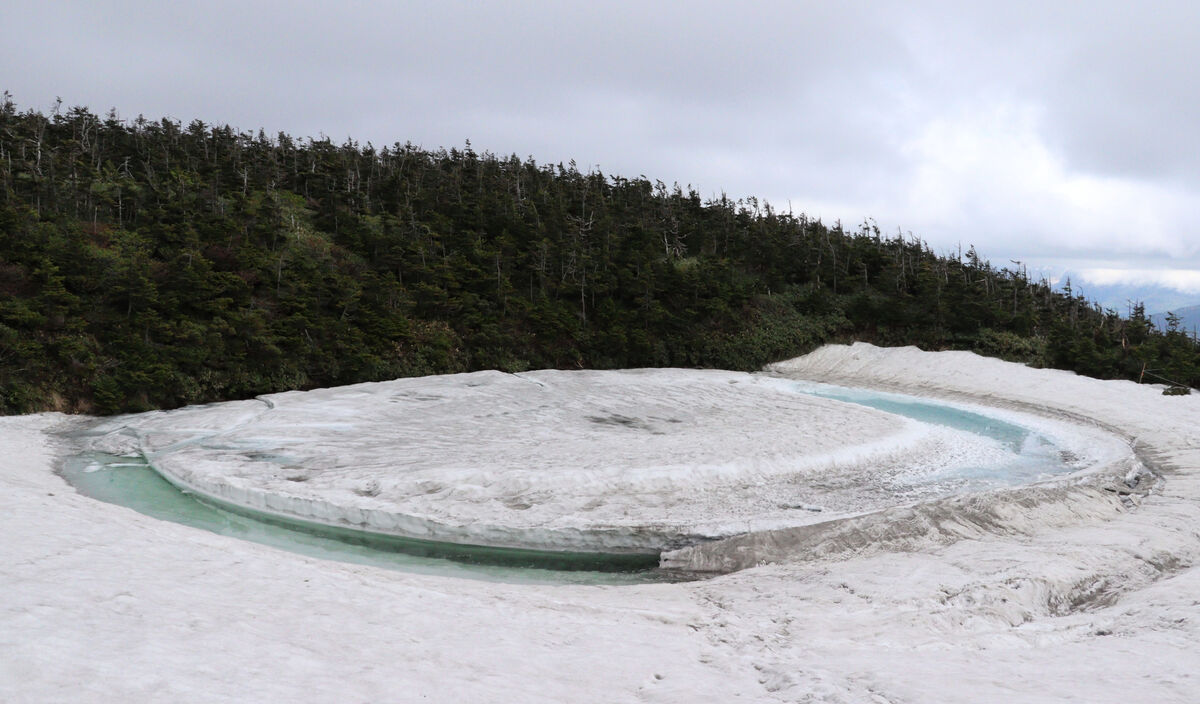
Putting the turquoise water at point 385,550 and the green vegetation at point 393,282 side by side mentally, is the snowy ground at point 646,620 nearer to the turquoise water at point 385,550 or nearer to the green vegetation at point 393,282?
the turquoise water at point 385,550

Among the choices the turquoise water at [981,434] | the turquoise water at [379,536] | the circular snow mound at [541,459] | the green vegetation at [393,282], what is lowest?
the turquoise water at [379,536]

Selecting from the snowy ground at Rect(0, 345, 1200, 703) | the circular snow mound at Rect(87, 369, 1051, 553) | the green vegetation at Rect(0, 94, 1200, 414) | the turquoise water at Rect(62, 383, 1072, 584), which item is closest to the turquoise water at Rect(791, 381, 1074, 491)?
the turquoise water at Rect(62, 383, 1072, 584)

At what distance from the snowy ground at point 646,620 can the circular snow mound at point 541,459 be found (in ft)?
8.17

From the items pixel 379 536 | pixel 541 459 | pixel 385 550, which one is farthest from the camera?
pixel 541 459

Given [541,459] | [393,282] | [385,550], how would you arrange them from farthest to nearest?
[393,282] → [541,459] → [385,550]

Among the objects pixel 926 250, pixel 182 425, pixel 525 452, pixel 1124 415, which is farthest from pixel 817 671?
pixel 926 250

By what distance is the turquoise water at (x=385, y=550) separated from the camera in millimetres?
12453

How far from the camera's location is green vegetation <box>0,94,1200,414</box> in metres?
27.8

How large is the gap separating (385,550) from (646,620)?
22.8 feet

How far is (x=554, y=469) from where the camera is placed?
17.0 m

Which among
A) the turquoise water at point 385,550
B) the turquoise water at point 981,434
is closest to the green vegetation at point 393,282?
the turquoise water at point 981,434

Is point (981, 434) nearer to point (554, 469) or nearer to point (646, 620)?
point (554, 469)

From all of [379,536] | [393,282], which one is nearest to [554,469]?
[379,536]

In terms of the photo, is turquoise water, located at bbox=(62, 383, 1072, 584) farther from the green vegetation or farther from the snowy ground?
the green vegetation
